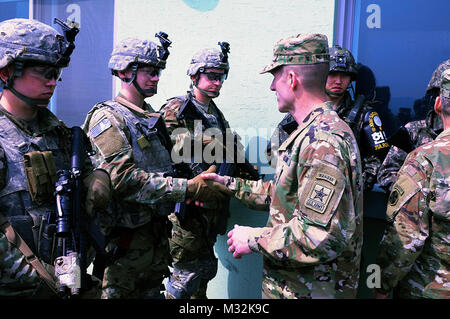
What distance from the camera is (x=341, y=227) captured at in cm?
193

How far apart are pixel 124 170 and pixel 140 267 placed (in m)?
0.76

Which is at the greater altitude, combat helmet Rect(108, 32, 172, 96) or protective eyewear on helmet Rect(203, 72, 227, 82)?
combat helmet Rect(108, 32, 172, 96)

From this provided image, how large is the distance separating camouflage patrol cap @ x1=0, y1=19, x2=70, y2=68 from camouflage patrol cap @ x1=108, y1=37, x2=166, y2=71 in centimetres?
98

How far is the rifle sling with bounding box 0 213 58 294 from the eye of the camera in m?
2.05

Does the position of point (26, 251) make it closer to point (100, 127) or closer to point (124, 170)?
point (124, 170)

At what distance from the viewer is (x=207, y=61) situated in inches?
166

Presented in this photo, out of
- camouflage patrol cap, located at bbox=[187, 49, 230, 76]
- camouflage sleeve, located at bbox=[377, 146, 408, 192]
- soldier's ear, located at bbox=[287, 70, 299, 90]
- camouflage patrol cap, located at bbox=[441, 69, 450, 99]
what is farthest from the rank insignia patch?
camouflage patrol cap, located at bbox=[187, 49, 230, 76]

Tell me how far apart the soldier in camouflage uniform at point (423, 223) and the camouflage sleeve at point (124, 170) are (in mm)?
1433

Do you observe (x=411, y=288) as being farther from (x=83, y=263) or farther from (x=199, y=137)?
(x=199, y=137)

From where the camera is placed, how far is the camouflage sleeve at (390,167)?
347 cm

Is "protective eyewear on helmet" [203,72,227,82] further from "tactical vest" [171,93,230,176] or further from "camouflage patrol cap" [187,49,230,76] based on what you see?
"tactical vest" [171,93,230,176]

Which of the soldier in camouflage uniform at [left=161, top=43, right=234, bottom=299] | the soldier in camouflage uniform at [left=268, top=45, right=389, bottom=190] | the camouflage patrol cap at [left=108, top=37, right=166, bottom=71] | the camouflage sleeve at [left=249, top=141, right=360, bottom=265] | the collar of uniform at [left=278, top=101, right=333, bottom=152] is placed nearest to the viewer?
the camouflage sleeve at [left=249, top=141, right=360, bottom=265]
